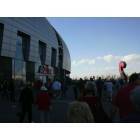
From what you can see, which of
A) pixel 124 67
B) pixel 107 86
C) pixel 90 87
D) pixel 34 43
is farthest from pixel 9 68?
pixel 90 87

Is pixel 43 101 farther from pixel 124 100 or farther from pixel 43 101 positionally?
pixel 124 100

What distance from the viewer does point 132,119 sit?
6965 millimetres

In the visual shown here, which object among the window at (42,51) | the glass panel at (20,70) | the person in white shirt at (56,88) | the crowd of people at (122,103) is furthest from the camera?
the window at (42,51)

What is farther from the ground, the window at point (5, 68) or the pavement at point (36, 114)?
the window at point (5, 68)

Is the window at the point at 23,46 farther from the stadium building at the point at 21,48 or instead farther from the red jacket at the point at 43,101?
the red jacket at the point at 43,101

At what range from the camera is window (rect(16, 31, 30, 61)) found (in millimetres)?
53763

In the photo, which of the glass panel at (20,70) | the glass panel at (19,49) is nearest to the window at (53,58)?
the glass panel at (19,49)

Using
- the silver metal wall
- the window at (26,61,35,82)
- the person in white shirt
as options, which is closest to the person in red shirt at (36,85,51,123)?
the person in white shirt

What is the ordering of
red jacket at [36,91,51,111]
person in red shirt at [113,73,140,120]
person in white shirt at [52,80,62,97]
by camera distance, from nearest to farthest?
person in red shirt at [113,73,140,120]
red jacket at [36,91,51,111]
person in white shirt at [52,80,62,97]

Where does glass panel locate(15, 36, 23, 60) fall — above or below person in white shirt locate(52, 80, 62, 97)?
above

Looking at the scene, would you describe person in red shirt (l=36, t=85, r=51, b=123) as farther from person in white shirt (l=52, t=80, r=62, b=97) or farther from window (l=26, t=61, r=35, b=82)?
window (l=26, t=61, r=35, b=82)

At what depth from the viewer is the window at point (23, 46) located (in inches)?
2117

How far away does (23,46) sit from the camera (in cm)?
5791

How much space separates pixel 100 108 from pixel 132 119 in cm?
131
